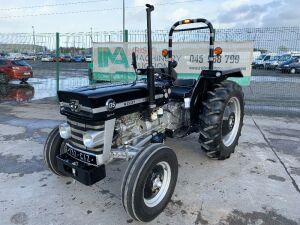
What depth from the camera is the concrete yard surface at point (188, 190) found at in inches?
117

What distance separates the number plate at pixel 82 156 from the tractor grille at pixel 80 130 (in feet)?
0.20

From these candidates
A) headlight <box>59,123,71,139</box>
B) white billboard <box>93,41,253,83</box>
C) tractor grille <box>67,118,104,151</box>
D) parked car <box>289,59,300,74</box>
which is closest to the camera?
tractor grille <box>67,118,104,151</box>

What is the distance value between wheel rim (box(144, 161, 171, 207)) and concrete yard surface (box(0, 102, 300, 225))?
0.61 feet

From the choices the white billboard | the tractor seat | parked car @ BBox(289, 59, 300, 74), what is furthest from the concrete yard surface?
parked car @ BBox(289, 59, 300, 74)

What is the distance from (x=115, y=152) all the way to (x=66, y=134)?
617 mm

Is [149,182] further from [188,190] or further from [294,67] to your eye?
[294,67]

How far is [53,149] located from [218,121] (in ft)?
7.01

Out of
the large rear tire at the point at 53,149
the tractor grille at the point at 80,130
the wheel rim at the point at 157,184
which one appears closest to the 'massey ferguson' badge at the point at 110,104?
the tractor grille at the point at 80,130

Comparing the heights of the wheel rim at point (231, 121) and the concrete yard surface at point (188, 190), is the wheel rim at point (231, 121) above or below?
above

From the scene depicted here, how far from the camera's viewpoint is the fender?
3967 millimetres

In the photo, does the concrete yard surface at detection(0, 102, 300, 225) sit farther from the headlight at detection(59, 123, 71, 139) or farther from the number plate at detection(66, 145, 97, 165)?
the headlight at detection(59, 123, 71, 139)

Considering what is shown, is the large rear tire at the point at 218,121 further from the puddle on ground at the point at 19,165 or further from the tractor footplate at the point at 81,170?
the puddle on ground at the point at 19,165

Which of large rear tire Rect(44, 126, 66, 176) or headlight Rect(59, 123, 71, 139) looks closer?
headlight Rect(59, 123, 71, 139)

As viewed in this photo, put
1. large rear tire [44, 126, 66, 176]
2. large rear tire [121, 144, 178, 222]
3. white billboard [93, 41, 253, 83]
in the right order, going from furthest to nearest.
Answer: white billboard [93, 41, 253, 83]
large rear tire [44, 126, 66, 176]
large rear tire [121, 144, 178, 222]
